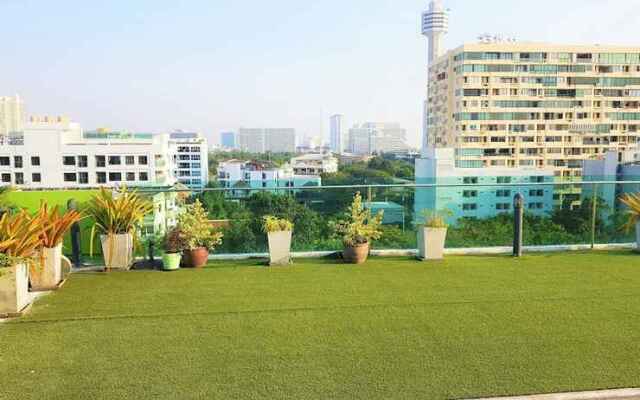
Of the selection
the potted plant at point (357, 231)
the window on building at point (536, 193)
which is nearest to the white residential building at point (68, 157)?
the window on building at point (536, 193)

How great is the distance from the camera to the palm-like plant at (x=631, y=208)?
26.0 ft

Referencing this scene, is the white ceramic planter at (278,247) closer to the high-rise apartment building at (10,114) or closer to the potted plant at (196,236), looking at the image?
the potted plant at (196,236)

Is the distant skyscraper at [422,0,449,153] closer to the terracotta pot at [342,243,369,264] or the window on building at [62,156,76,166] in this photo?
the window on building at [62,156,76,166]

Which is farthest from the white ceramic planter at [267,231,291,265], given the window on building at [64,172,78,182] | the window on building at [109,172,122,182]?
the window on building at [64,172,78,182]

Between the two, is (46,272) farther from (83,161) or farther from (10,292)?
(83,161)

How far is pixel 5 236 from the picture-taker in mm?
4961

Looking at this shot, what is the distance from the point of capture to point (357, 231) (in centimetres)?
720

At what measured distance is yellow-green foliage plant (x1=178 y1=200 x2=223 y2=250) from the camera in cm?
690

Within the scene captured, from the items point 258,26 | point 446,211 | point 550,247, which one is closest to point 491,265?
point 446,211

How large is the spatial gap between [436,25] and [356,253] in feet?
550

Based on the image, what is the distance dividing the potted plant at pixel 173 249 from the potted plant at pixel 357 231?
2126mm

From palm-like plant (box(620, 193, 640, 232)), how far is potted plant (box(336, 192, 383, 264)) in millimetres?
3808

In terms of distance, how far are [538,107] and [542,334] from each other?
113 metres

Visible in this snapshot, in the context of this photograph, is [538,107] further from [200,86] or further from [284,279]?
[284,279]
